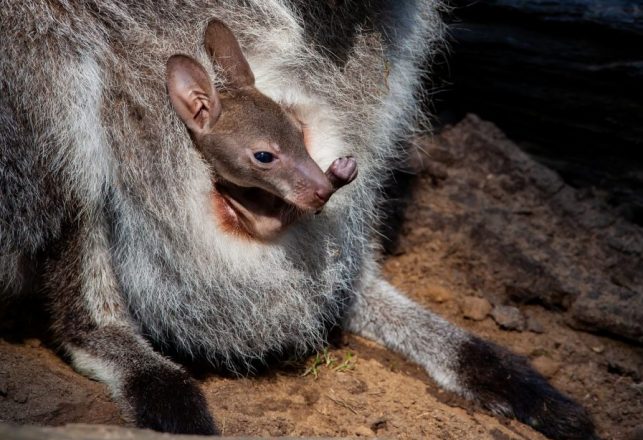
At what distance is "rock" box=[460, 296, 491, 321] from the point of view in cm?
421

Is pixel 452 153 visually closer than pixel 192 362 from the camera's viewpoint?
No

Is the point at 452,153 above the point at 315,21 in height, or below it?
below

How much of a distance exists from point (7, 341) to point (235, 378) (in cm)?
87

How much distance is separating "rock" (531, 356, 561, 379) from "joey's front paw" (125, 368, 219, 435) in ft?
5.31

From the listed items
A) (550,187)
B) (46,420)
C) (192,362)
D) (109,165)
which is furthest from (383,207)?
(46,420)

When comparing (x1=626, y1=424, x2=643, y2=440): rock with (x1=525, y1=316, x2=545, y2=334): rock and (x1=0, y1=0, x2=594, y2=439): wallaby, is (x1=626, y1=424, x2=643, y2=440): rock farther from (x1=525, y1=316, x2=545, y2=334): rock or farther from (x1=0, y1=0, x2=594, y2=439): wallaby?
(x1=525, y1=316, x2=545, y2=334): rock

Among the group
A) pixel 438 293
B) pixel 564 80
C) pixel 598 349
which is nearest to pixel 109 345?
pixel 438 293

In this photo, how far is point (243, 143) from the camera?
292cm

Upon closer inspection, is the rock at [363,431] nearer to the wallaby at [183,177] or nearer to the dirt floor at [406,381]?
the dirt floor at [406,381]

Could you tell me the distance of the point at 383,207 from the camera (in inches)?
180

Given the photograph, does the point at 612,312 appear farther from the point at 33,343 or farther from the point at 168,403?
the point at 33,343

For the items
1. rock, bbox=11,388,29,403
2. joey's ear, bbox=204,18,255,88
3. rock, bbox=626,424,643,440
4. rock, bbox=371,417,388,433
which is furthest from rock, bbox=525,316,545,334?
rock, bbox=11,388,29,403

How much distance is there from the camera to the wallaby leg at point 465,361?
3.54 m

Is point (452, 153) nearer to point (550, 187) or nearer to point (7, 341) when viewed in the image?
point (550, 187)
